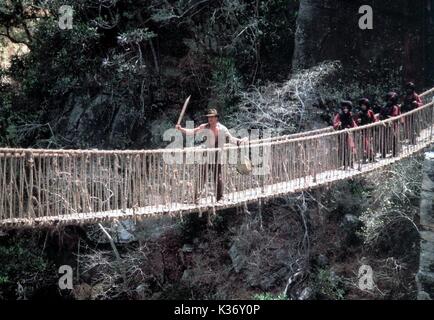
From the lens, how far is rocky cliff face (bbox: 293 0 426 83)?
10.8m

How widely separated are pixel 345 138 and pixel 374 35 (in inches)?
175

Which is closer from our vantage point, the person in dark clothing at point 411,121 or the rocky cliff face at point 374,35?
the person in dark clothing at point 411,121

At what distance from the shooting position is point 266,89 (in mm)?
9812

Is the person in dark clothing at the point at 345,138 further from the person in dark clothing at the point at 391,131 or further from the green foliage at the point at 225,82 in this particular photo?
the green foliage at the point at 225,82

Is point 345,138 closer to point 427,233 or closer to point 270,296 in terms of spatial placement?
point 427,233

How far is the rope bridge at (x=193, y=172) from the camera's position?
214 inches

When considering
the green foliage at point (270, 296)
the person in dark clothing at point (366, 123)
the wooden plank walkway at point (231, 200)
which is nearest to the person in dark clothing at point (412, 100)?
the wooden plank walkway at point (231, 200)

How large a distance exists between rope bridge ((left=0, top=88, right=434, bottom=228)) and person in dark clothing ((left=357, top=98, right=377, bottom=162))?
14 millimetres

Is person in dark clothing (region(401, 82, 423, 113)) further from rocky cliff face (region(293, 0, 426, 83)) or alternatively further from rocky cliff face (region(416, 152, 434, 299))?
rocky cliff face (region(293, 0, 426, 83))

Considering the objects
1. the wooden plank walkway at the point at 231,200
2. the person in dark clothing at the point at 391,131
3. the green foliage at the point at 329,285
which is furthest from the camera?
the green foliage at the point at 329,285

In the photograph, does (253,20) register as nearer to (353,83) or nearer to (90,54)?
(353,83)

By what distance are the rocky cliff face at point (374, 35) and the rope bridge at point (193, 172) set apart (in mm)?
3018

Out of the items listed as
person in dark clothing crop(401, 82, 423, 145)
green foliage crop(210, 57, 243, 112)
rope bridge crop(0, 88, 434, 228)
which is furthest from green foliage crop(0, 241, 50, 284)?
person in dark clothing crop(401, 82, 423, 145)
